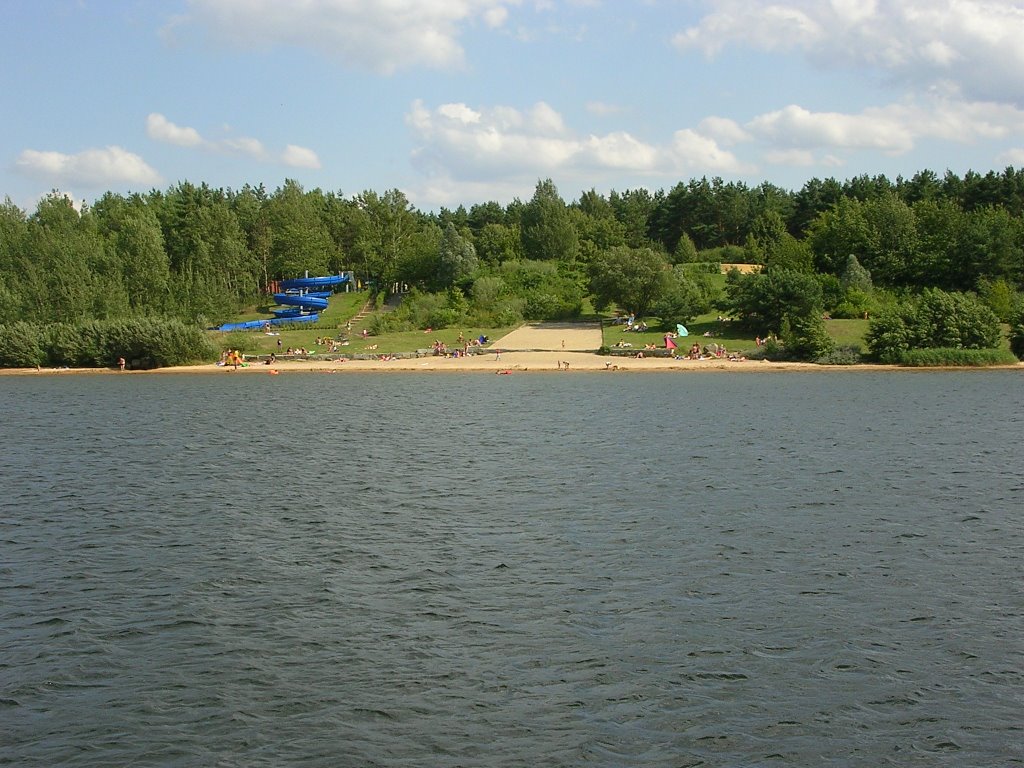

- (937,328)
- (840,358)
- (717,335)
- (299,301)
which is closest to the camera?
(840,358)

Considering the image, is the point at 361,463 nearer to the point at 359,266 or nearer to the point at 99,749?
the point at 99,749

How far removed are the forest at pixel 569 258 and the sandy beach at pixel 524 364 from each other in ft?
15.5

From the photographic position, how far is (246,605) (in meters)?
17.6

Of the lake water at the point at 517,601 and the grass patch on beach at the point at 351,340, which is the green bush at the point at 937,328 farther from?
the lake water at the point at 517,601

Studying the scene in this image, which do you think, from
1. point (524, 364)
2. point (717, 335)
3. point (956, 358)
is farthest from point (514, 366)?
point (956, 358)

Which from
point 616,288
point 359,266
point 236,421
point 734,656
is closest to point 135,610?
point 734,656

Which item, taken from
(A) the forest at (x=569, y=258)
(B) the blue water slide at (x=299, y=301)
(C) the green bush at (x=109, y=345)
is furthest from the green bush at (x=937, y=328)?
(B) the blue water slide at (x=299, y=301)

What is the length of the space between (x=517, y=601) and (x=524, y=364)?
48.9 metres

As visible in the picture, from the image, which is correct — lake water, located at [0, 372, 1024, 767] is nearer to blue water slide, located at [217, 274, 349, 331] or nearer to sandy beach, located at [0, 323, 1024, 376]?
sandy beach, located at [0, 323, 1024, 376]

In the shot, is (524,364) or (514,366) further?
(524,364)

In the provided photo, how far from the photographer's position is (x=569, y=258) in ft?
349

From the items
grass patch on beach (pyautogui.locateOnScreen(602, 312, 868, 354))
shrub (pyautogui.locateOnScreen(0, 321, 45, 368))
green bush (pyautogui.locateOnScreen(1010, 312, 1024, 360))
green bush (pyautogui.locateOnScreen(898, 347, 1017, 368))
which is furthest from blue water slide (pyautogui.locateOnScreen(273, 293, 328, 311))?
green bush (pyautogui.locateOnScreen(1010, 312, 1024, 360))

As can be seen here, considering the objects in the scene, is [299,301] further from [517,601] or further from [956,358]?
[517,601]

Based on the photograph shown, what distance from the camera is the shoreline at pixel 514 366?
62781 millimetres
